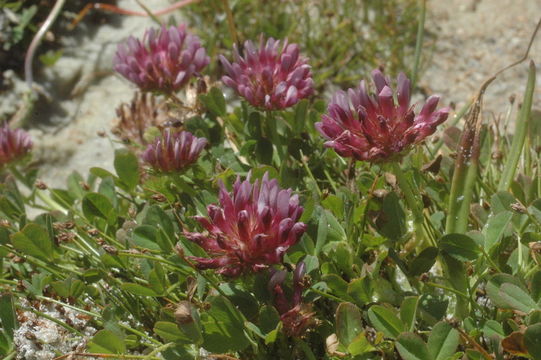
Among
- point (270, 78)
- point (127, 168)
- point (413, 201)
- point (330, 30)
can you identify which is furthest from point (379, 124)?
point (330, 30)

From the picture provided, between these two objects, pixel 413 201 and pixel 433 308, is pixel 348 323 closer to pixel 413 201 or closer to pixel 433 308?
pixel 433 308

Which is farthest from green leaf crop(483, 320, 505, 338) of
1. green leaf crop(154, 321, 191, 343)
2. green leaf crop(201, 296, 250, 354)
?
green leaf crop(154, 321, 191, 343)

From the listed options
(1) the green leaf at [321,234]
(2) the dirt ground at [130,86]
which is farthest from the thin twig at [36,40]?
(1) the green leaf at [321,234]

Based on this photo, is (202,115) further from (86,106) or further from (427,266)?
(86,106)

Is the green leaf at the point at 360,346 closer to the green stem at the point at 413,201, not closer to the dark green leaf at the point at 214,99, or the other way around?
the green stem at the point at 413,201

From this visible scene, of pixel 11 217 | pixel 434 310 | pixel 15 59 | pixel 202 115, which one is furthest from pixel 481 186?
pixel 15 59

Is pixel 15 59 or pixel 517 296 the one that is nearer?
pixel 517 296
